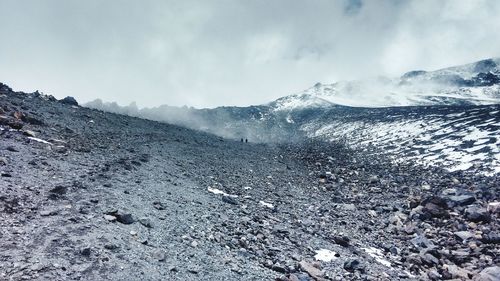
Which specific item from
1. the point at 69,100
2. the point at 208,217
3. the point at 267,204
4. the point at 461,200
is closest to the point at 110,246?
the point at 208,217

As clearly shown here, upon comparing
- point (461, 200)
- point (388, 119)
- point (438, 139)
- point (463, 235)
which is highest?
point (388, 119)

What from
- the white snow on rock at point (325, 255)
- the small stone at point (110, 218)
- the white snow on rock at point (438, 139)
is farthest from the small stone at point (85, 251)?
the white snow on rock at point (438, 139)

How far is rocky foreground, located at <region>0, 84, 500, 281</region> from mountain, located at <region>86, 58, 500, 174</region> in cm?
528

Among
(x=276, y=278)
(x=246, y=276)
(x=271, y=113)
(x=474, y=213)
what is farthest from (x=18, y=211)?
(x=271, y=113)

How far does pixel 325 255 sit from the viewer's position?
8.13m

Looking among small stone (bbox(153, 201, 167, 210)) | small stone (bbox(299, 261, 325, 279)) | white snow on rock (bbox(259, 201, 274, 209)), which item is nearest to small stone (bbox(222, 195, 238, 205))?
white snow on rock (bbox(259, 201, 274, 209))

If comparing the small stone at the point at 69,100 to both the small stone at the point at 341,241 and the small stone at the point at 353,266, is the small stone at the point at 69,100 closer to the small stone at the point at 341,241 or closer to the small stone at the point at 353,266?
the small stone at the point at 341,241

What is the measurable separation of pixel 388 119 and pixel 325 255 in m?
33.6

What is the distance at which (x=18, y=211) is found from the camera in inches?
251

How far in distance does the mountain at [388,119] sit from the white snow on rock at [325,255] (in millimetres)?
12261

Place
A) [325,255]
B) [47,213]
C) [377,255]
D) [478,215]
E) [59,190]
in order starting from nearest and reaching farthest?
1. [47,213]
2. [59,190]
3. [325,255]
4. [377,255]
5. [478,215]

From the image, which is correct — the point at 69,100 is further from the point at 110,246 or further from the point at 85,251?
the point at 85,251

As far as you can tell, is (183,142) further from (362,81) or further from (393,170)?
(362,81)

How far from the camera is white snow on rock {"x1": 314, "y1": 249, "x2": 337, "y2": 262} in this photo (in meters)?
7.91
